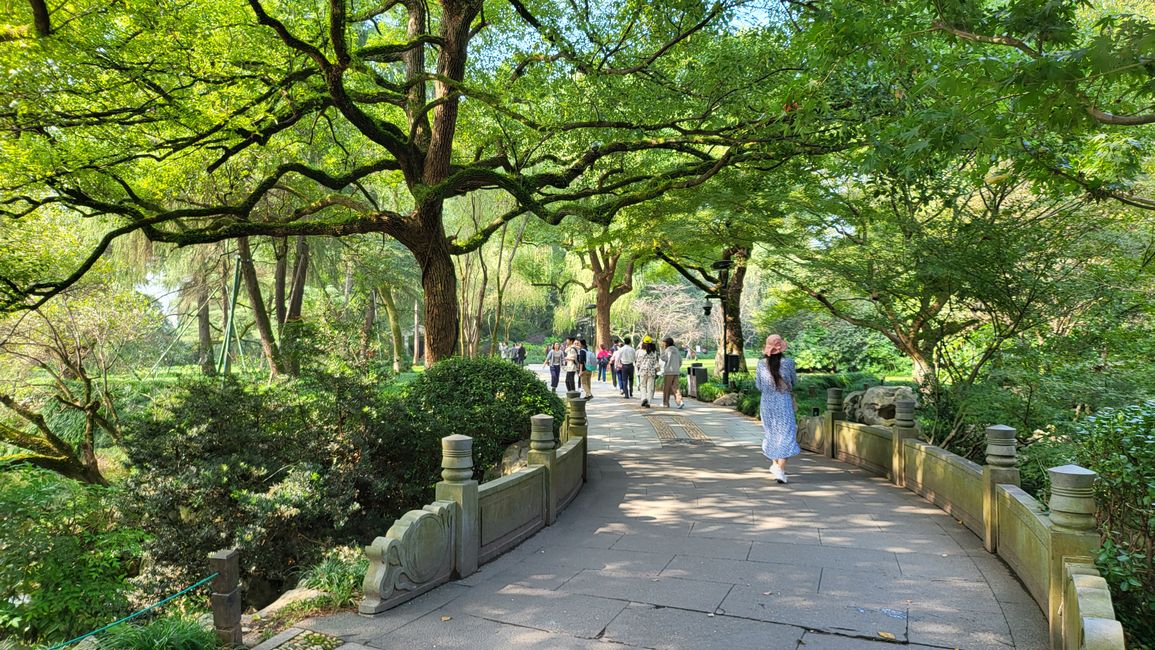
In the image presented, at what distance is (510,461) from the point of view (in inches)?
344

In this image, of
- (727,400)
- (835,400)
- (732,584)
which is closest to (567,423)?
(732,584)

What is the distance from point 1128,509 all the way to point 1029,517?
0.61 metres

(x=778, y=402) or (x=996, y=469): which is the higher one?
(x=778, y=402)

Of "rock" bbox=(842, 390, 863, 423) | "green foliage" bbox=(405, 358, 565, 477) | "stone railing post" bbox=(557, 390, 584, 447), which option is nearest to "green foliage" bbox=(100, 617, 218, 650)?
"green foliage" bbox=(405, 358, 565, 477)

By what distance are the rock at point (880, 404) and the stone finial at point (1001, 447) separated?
710 centimetres

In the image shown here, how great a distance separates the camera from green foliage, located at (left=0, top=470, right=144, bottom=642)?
508 centimetres

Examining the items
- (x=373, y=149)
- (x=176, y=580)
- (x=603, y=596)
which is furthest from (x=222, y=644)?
(x=373, y=149)

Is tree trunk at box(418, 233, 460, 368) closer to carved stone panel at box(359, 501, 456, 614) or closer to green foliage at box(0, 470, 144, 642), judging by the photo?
green foliage at box(0, 470, 144, 642)

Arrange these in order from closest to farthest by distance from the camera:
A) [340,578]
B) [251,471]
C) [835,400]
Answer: [340,578] → [251,471] → [835,400]

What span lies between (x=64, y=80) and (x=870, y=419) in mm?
13617

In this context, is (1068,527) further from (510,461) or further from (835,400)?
(835,400)

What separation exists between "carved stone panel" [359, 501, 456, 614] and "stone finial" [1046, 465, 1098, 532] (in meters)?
3.95

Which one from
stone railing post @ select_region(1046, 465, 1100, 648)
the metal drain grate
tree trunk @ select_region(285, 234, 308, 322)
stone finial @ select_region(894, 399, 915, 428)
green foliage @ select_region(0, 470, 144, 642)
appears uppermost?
tree trunk @ select_region(285, 234, 308, 322)

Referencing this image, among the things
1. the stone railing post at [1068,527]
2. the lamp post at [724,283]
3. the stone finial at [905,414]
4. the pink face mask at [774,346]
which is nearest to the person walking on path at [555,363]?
the lamp post at [724,283]
